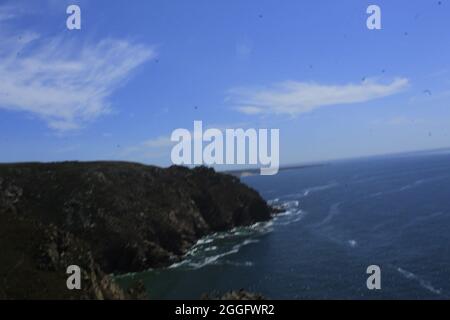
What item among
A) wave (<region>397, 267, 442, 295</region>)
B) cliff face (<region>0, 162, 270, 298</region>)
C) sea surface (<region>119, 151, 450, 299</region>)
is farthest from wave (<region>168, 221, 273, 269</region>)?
wave (<region>397, 267, 442, 295</region>)

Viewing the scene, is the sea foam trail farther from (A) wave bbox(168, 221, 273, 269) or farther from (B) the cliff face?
(B) the cliff face

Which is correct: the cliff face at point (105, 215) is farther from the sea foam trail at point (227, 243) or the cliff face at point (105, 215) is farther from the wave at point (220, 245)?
the sea foam trail at point (227, 243)

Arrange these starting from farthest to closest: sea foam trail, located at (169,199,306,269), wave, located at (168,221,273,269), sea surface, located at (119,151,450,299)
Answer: wave, located at (168,221,273,269) → sea foam trail, located at (169,199,306,269) → sea surface, located at (119,151,450,299)

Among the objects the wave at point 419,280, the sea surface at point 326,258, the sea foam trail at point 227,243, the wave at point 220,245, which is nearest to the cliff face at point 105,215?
the wave at point 220,245

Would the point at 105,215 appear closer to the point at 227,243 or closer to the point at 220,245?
the point at 220,245
